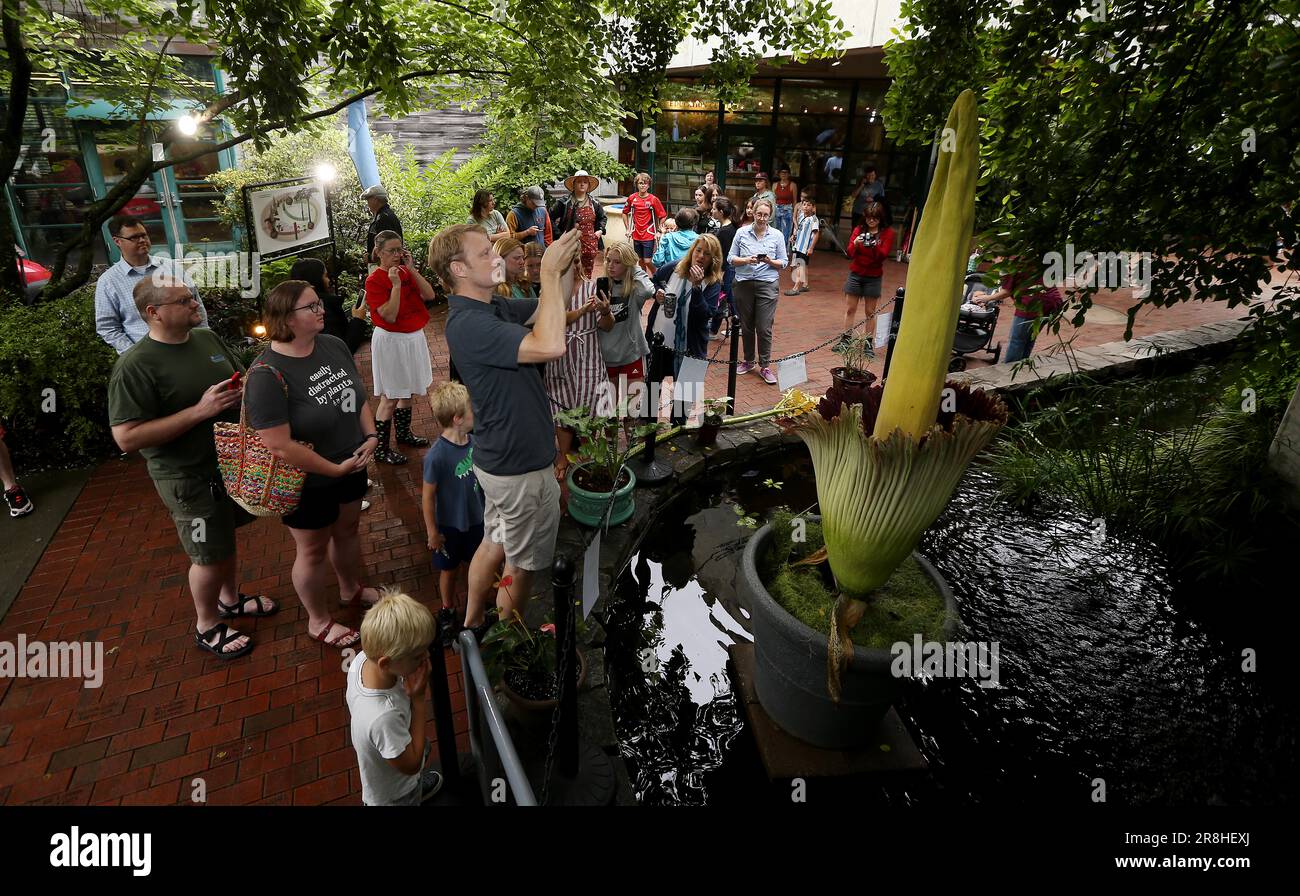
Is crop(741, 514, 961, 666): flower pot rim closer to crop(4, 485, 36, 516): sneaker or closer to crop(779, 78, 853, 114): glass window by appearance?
crop(4, 485, 36, 516): sneaker

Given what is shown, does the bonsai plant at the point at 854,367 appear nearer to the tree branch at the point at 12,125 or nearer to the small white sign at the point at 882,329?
the small white sign at the point at 882,329

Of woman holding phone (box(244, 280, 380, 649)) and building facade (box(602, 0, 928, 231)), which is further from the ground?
building facade (box(602, 0, 928, 231))

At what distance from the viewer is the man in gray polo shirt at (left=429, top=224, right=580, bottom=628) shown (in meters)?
2.97

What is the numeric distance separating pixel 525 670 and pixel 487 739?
609mm

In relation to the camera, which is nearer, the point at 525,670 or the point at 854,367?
the point at 525,670

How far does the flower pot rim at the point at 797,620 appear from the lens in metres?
2.60

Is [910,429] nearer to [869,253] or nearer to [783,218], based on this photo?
[869,253]

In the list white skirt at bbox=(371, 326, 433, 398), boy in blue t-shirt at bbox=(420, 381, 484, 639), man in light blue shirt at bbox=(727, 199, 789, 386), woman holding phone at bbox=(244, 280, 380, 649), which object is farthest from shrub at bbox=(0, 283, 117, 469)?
man in light blue shirt at bbox=(727, 199, 789, 386)

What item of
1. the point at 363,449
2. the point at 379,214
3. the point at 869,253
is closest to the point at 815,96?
the point at 869,253

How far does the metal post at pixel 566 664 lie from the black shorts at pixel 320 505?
5.43 ft

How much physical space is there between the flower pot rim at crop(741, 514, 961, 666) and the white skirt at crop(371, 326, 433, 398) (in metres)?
3.51

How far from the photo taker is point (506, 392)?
3.18 m

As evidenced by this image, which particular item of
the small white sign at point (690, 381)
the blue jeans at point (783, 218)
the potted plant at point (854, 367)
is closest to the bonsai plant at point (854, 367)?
the potted plant at point (854, 367)
